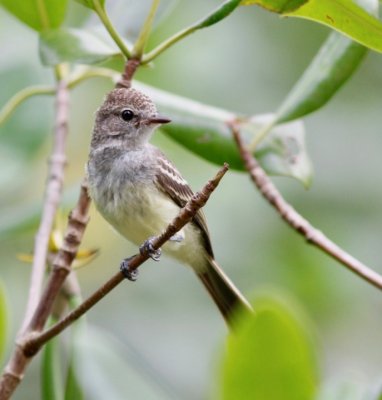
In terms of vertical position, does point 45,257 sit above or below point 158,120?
below

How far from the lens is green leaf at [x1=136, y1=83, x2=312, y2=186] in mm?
3496

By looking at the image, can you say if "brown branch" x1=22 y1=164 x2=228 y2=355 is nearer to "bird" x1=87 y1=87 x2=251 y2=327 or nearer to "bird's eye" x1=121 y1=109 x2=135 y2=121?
"bird" x1=87 y1=87 x2=251 y2=327

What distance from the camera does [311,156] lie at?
614cm

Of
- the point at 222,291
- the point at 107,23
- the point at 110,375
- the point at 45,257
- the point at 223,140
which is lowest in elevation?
the point at 222,291

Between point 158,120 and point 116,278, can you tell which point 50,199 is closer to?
point 158,120

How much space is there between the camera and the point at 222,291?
413 cm

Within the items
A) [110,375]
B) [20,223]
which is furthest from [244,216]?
[110,375]

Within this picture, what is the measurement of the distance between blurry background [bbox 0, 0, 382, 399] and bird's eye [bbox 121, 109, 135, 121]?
2.59ft

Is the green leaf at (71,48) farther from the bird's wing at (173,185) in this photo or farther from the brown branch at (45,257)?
the bird's wing at (173,185)

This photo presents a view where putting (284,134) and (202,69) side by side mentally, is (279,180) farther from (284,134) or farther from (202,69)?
(284,134)

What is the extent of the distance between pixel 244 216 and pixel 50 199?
8.21 ft

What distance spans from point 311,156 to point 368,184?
512 millimetres

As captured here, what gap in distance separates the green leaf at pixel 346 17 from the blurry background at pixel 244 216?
7.88 feet

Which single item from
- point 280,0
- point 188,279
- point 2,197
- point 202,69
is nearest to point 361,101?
point 202,69
